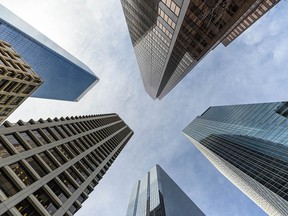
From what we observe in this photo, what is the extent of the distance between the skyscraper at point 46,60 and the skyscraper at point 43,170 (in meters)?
55.7

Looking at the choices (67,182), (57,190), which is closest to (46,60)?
(67,182)

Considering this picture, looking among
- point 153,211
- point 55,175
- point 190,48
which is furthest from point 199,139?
point 55,175

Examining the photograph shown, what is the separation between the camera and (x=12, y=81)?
55031 millimetres

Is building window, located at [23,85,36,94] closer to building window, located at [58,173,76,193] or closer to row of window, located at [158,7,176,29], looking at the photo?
building window, located at [58,173,76,193]

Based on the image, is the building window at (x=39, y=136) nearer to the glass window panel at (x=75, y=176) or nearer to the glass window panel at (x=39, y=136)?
the glass window panel at (x=39, y=136)

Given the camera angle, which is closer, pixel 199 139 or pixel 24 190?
pixel 24 190

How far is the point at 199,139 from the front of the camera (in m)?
128

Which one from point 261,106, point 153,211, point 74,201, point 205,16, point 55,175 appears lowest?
point 153,211

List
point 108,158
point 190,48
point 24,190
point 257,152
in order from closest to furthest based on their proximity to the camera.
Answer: point 24,190 → point 190,48 → point 108,158 → point 257,152

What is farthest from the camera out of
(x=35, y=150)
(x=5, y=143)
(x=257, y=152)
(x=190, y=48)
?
(x=257, y=152)

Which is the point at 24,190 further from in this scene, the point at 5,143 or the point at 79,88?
the point at 79,88

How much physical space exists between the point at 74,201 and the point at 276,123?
189ft

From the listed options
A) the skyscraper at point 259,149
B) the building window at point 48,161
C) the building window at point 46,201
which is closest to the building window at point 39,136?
the building window at point 48,161

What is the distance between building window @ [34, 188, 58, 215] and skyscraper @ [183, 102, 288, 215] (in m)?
41.7
